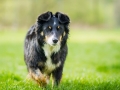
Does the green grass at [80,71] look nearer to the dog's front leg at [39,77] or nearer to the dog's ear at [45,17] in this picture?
the dog's front leg at [39,77]

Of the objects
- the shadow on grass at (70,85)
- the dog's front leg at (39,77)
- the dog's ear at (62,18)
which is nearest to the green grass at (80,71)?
the shadow on grass at (70,85)

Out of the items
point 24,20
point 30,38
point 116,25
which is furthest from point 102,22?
point 30,38

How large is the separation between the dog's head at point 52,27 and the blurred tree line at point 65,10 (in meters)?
39.2

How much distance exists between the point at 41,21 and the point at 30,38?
28.8 inches

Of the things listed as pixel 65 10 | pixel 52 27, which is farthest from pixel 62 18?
pixel 65 10

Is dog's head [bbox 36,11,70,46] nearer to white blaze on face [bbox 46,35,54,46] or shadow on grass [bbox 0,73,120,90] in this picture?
white blaze on face [bbox 46,35,54,46]

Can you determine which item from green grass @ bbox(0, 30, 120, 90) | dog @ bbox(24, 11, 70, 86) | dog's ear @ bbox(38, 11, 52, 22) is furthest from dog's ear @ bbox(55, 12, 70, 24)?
green grass @ bbox(0, 30, 120, 90)

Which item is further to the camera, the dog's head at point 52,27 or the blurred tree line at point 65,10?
the blurred tree line at point 65,10

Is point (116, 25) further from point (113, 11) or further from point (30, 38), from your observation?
point (30, 38)

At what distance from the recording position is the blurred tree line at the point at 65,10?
48984 millimetres

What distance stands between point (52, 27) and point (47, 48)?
1.55ft

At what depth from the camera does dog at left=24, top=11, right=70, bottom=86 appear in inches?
273

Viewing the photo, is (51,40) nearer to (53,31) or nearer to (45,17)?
(53,31)

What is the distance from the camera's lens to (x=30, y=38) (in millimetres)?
7668
